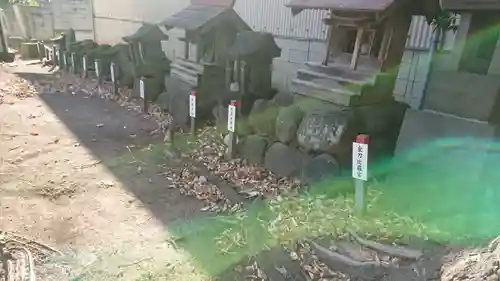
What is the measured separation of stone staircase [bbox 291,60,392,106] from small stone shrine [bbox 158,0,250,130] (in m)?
2.75

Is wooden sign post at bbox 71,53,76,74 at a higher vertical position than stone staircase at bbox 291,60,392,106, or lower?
lower

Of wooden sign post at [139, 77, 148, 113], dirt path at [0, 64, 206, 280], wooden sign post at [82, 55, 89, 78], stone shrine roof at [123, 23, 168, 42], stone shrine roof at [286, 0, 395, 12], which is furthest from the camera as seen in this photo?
wooden sign post at [82, 55, 89, 78]

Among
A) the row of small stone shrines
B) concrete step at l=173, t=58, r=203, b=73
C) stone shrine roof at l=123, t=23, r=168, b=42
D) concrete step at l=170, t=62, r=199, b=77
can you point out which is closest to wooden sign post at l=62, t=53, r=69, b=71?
stone shrine roof at l=123, t=23, r=168, b=42

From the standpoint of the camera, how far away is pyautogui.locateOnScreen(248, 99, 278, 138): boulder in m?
6.07

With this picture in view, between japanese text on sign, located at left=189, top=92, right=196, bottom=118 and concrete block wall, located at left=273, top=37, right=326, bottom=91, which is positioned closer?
japanese text on sign, located at left=189, top=92, right=196, bottom=118

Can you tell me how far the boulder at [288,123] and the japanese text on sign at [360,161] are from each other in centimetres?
150

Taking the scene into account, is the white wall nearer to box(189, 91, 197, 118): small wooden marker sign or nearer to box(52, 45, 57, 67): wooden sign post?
box(52, 45, 57, 67): wooden sign post

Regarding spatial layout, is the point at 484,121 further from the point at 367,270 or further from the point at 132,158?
the point at 132,158

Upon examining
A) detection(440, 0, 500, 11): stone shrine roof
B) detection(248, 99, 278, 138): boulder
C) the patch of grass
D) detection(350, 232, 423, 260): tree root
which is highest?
detection(440, 0, 500, 11): stone shrine roof

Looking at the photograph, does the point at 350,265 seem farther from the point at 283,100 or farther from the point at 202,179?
the point at 283,100

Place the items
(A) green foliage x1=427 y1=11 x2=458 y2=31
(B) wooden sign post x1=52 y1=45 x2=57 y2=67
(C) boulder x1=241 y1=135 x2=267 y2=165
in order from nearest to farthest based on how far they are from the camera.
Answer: (A) green foliage x1=427 y1=11 x2=458 y2=31
(C) boulder x1=241 y1=135 x2=267 y2=165
(B) wooden sign post x1=52 y1=45 x2=57 y2=67

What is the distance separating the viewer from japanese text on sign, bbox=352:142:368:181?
3.87 m

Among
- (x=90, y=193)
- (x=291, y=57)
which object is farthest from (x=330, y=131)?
(x=291, y=57)

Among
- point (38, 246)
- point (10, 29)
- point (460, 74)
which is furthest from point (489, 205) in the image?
point (10, 29)
